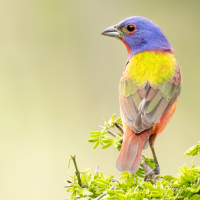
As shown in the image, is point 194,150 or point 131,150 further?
point 131,150

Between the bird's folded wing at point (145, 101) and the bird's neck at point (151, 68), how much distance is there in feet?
0.13

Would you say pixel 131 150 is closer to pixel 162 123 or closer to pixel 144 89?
pixel 162 123

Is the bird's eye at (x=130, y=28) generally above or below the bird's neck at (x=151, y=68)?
above

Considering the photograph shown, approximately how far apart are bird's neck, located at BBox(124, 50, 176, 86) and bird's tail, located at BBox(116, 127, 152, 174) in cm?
54

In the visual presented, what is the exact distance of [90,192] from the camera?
165cm

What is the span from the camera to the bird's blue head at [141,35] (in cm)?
345

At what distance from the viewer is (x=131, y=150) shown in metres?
2.25

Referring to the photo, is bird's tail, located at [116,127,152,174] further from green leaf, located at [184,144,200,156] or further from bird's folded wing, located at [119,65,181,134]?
green leaf, located at [184,144,200,156]

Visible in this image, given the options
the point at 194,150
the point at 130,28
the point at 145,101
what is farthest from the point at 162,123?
the point at 130,28

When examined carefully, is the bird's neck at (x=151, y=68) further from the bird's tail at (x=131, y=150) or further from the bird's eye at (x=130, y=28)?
the bird's tail at (x=131, y=150)

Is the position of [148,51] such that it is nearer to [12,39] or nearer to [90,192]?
[90,192]

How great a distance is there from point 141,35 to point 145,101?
994 mm

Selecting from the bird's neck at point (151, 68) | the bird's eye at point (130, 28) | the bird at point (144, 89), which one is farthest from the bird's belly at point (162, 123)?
the bird's eye at point (130, 28)

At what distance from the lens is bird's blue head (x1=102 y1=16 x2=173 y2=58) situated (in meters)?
→ 3.45
